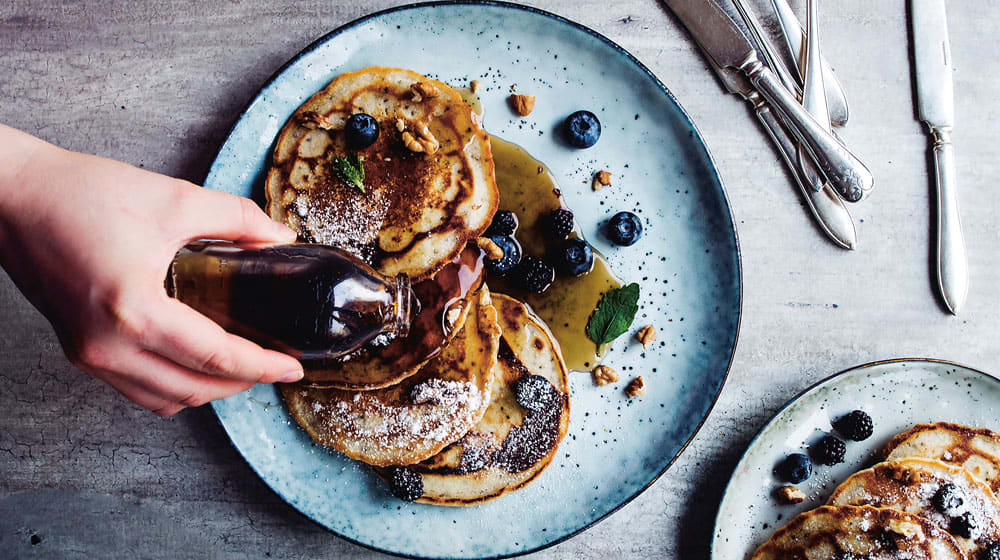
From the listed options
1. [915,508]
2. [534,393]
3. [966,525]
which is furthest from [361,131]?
[966,525]

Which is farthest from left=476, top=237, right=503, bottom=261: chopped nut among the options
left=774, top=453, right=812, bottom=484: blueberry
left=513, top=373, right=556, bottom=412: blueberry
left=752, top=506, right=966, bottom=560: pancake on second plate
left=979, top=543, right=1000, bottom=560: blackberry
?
left=979, top=543, right=1000, bottom=560: blackberry

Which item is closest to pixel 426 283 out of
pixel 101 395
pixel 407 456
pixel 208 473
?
pixel 407 456

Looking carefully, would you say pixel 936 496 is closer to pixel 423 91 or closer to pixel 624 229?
pixel 624 229

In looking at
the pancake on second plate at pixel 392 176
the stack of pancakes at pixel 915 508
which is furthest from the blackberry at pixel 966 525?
the pancake on second plate at pixel 392 176

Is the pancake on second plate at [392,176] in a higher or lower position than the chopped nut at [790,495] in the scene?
higher

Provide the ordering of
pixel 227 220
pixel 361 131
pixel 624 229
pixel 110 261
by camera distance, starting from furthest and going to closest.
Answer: pixel 624 229, pixel 361 131, pixel 227 220, pixel 110 261

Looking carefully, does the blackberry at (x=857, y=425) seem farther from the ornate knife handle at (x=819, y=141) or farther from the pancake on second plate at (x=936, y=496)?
the ornate knife handle at (x=819, y=141)

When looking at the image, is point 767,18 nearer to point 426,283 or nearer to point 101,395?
point 426,283
